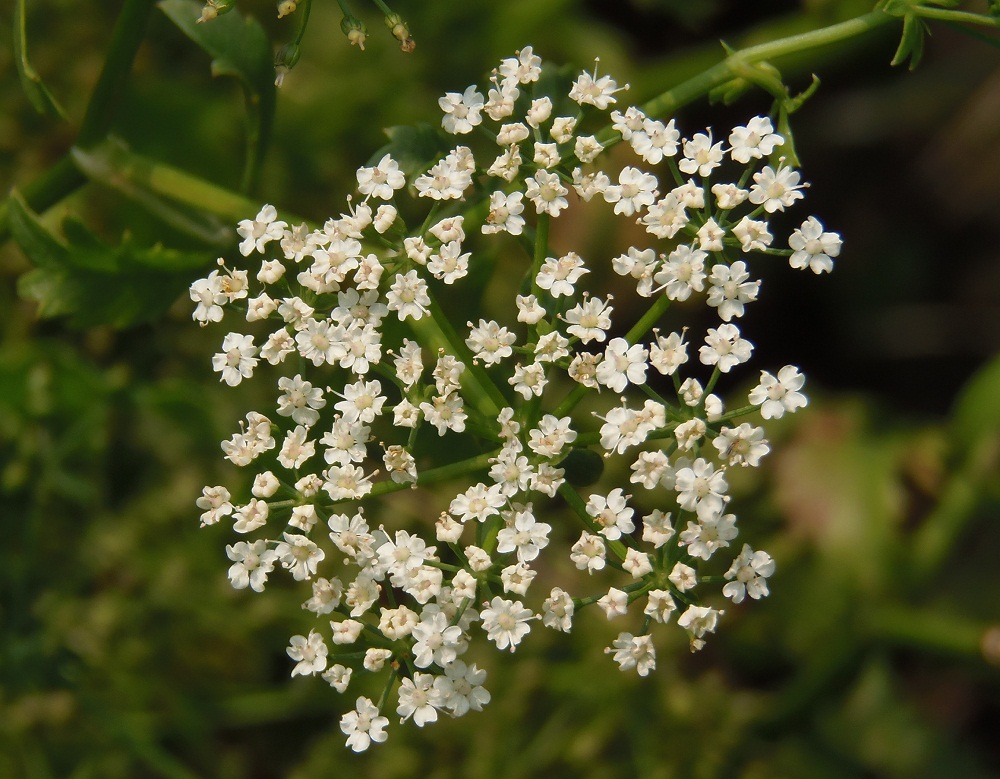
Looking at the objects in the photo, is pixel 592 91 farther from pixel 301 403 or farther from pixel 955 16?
pixel 301 403

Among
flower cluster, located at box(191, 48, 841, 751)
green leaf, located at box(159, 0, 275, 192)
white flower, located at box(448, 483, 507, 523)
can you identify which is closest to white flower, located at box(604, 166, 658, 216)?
flower cluster, located at box(191, 48, 841, 751)

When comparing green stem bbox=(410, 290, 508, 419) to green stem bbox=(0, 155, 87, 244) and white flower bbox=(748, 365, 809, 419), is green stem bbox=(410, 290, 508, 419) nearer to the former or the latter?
white flower bbox=(748, 365, 809, 419)

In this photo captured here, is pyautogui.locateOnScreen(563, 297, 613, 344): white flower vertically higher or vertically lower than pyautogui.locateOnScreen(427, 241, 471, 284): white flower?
lower

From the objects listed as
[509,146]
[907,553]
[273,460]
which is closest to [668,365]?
[509,146]

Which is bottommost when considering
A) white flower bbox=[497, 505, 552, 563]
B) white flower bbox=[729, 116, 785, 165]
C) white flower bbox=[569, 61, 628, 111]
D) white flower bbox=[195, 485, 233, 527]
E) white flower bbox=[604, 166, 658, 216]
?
white flower bbox=[497, 505, 552, 563]

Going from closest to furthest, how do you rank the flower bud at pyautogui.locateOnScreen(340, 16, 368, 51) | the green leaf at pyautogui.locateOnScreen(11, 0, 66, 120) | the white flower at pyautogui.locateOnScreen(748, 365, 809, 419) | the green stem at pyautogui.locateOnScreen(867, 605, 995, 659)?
the white flower at pyautogui.locateOnScreen(748, 365, 809, 419), the flower bud at pyautogui.locateOnScreen(340, 16, 368, 51), the green leaf at pyautogui.locateOnScreen(11, 0, 66, 120), the green stem at pyautogui.locateOnScreen(867, 605, 995, 659)

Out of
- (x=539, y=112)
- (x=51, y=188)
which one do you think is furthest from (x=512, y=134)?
(x=51, y=188)

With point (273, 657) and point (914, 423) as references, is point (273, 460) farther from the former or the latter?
point (914, 423)
